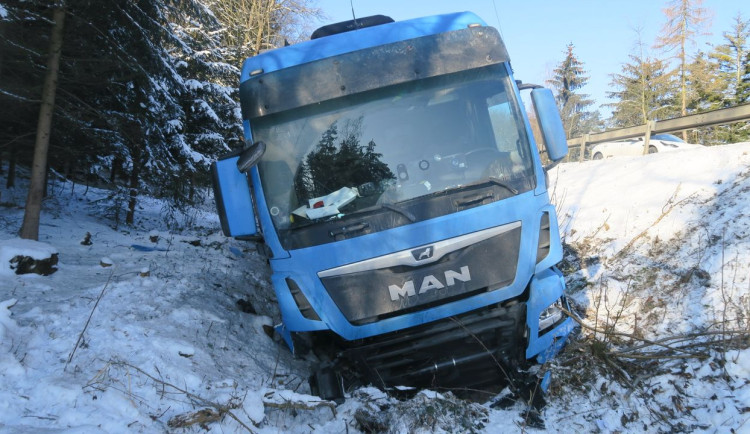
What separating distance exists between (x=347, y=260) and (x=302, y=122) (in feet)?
4.11

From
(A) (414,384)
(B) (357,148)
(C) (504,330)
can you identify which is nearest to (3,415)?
(A) (414,384)

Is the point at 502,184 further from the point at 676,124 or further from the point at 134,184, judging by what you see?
the point at 134,184

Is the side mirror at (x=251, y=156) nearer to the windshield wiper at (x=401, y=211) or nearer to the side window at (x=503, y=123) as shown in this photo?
the windshield wiper at (x=401, y=211)

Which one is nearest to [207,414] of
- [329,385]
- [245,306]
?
[329,385]

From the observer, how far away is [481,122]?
158 inches

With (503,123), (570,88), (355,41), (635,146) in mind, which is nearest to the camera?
(503,123)

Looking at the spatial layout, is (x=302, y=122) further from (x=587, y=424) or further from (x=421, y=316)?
(x=587, y=424)

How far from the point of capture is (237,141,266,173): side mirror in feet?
→ 12.6

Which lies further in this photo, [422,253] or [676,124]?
[676,124]

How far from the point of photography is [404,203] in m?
3.72

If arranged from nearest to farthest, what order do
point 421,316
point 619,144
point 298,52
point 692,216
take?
point 421,316
point 298,52
point 692,216
point 619,144

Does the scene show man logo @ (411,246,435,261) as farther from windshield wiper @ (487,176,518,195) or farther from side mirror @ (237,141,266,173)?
side mirror @ (237,141,266,173)

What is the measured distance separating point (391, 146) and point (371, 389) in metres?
1.88

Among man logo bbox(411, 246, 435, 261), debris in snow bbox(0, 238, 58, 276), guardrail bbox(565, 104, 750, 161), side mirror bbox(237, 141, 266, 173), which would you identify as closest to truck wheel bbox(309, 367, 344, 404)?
man logo bbox(411, 246, 435, 261)
